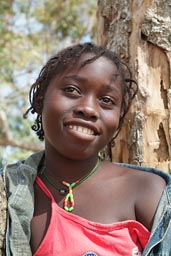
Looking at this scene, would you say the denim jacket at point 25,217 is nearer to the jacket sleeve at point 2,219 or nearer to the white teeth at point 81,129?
the jacket sleeve at point 2,219

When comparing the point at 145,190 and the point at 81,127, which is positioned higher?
the point at 81,127

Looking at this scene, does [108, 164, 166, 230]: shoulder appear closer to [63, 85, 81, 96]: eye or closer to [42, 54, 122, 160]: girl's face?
[42, 54, 122, 160]: girl's face

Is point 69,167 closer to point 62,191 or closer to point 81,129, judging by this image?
point 62,191

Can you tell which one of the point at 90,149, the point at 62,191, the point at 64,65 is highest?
the point at 64,65

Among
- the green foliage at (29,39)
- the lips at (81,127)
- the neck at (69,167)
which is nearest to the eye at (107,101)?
the lips at (81,127)

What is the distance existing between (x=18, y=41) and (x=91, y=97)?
8.30m

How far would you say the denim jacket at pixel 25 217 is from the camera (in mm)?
1741

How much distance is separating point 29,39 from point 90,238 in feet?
28.7

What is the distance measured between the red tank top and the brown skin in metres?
0.04

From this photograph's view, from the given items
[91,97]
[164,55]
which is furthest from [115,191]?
[164,55]

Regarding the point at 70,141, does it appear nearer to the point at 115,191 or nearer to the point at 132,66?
the point at 115,191

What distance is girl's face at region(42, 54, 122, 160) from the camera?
1813mm

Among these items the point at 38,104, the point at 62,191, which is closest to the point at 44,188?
the point at 62,191

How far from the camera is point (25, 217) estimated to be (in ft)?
5.98
